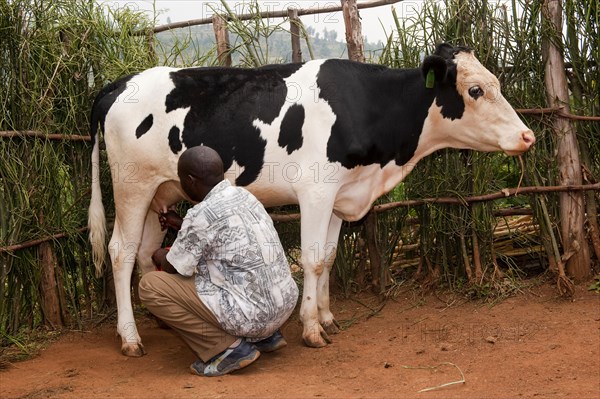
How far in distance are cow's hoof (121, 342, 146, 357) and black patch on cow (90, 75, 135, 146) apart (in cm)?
148

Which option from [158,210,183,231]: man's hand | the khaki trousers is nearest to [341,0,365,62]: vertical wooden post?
[158,210,183,231]: man's hand

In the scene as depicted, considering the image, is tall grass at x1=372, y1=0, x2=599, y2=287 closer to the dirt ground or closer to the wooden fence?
the wooden fence

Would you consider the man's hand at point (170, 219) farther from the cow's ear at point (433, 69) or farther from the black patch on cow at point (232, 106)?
the cow's ear at point (433, 69)

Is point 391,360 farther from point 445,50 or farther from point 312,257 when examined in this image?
point 445,50

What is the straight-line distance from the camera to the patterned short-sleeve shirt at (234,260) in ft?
15.4

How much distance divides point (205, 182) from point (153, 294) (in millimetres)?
759

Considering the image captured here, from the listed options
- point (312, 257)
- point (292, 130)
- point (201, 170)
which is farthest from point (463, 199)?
point (201, 170)

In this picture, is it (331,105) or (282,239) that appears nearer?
(331,105)

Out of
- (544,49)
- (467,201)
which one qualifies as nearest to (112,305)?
(467,201)

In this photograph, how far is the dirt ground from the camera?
4.57m

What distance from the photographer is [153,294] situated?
4.93 m

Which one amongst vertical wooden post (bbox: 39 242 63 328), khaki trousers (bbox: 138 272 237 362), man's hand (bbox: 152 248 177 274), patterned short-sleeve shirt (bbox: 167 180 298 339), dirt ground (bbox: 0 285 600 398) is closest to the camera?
dirt ground (bbox: 0 285 600 398)

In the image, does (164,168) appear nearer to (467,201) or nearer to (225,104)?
(225,104)

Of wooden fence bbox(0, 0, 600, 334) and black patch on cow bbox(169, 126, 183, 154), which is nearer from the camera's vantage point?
black patch on cow bbox(169, 126, 183, 154)
